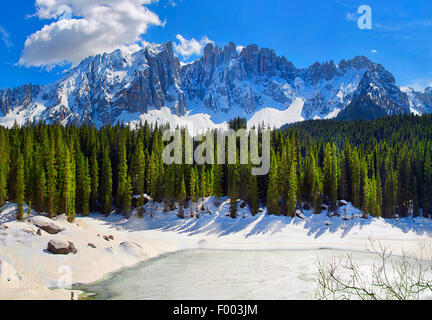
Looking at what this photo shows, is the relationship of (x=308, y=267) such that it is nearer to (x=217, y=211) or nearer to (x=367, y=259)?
(x=367, y=259)

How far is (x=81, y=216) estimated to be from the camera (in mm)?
62312

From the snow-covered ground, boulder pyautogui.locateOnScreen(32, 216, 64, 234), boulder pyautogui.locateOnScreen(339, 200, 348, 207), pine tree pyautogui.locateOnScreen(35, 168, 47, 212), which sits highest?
pine tree pyautogui.locateOnScreen(35, 168, 47, 212)

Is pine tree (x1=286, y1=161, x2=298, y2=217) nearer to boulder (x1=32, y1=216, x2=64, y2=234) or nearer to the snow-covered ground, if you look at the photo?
the snow-covered ground

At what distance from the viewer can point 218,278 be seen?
27.7 metres

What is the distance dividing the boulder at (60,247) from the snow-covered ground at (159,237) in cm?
57

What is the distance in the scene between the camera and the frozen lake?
72.9 feet

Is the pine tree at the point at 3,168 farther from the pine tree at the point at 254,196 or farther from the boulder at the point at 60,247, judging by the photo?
the pine tree at the point at 254,196

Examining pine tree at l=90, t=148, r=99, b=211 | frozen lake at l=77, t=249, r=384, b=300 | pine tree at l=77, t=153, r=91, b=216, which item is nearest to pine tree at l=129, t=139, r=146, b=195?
pine tree at l=90, t=148, r=99, b=211

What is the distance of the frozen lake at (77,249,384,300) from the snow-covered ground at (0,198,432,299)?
3146 millimetres

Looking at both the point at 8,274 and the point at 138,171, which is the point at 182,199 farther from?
the point at 8,274

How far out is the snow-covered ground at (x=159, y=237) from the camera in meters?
25.2

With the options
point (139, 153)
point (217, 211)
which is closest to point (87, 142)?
point (139, 153)

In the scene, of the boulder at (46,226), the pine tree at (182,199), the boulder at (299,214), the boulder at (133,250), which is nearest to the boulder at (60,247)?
the boulder at (46,226)
